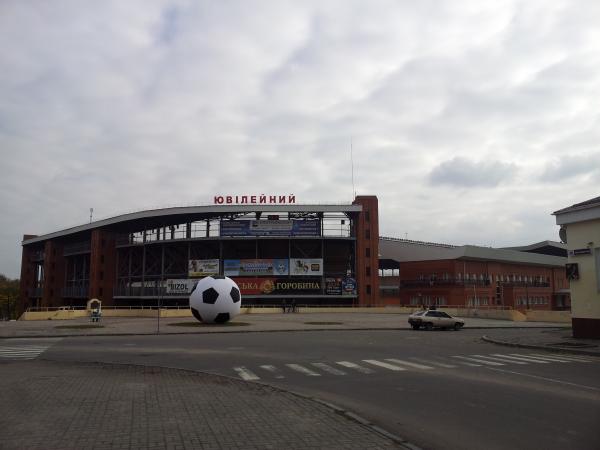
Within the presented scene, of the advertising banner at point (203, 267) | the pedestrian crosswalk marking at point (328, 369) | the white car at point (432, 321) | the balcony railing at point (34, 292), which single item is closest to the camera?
the pedestrian crosswalk marking at point (328, 369)

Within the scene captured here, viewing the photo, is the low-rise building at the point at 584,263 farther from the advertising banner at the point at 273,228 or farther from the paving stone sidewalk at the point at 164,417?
the advertising banner at the point at 273,228

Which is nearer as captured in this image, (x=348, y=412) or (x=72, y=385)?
(x=348, y=412)

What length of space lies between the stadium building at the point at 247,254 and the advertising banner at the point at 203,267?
0.14 meters

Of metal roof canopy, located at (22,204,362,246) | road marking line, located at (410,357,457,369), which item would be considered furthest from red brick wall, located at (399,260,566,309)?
road marking line, located at (410,357,457,369)

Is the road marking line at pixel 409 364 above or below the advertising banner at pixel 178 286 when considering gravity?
below

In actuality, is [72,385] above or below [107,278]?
below

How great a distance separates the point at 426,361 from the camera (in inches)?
663

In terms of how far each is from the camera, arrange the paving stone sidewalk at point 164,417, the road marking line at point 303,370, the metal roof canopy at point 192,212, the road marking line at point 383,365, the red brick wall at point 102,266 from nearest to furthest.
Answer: the paving stone sidewalk at point 164,417 < the road marking line at point 303,370 < the road marking line at point 383,365 < the metal roof canopy at point 192,212 < the red brick wall at point 102,266

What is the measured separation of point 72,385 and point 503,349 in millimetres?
16836

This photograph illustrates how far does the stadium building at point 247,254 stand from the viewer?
7288 centimetres

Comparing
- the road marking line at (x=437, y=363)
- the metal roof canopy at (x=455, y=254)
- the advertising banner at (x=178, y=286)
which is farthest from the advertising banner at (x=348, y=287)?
the road marking line at (x=437, y=363)

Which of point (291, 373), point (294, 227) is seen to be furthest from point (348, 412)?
point (294, 227)

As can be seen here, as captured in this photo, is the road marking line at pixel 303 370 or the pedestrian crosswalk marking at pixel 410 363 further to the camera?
the pedestrian crosswalk marking at pixel 410 363

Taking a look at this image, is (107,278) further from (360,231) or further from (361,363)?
(361,363)
